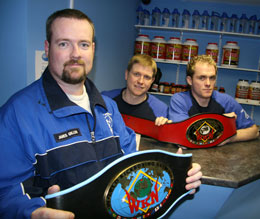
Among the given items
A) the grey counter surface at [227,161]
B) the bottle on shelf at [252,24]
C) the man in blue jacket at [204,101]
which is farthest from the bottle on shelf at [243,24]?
the grey counter surface at [227,161]

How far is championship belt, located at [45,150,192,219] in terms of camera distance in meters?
0.56

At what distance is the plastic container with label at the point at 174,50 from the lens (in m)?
2.88

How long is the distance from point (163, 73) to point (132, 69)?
1.73 m

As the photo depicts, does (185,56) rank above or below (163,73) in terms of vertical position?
above

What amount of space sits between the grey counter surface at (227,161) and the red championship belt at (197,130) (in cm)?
4

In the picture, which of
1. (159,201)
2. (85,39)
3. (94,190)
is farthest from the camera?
(85,39)

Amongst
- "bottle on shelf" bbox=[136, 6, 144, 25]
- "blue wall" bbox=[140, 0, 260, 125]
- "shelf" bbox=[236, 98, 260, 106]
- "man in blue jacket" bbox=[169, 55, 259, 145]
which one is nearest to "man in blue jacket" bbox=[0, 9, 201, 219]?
"man in blue jacket" bbox=[169, 55, 259, 145]

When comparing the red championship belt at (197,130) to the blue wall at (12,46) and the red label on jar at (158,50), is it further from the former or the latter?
the red label on jar at (158,50)

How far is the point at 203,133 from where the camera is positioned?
132 centimetres

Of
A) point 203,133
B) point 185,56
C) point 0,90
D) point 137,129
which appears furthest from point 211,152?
point 185,56

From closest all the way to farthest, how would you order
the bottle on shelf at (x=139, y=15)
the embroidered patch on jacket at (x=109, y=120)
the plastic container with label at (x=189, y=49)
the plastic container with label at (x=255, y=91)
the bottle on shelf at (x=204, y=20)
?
the embroidered patch on jacket at (x=109, y=120)
the plastic container with label at (x=255, y=91)
the plastic container with label at (x=189, y=49)
the bottle on shelf at (x=204, y=20)
the bottle on shelf at (x=139, y=15)

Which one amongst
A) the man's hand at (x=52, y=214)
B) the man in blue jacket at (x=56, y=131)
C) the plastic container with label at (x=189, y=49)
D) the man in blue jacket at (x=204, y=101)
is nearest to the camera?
the man's hand at (x=52, y=214)

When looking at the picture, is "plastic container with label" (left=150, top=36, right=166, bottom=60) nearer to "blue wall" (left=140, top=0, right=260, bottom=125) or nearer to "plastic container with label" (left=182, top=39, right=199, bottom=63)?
"plastic container with label" (left=182, top=39, right=199, bottom=63)

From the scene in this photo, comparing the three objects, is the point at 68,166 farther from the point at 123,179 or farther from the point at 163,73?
the point at 163,73
